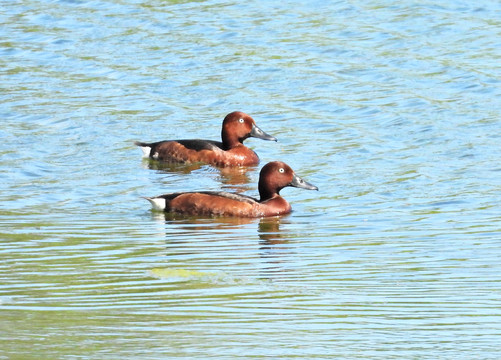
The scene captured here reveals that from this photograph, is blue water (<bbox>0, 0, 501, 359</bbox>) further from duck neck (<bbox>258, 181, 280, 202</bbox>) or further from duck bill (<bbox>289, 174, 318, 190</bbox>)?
duck neck (<bbox>258, 181, 280, 202</bbox>)

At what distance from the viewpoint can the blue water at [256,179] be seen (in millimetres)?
8156

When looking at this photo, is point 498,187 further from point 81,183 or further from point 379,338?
point 379,338

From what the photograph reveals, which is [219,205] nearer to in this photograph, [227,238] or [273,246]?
[227,238]

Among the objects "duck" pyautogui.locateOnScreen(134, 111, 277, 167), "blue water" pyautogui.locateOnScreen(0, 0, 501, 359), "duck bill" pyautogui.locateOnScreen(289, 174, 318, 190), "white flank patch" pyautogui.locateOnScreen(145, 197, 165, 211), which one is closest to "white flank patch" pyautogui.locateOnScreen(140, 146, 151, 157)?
"duck" pyautogui.locateOnScreen(134, 111, 277, 167)

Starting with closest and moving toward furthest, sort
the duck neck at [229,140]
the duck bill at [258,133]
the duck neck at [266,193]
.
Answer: the duck neck at [266,193] < the duck bill at [258,133] < the duck neck at [229,140]

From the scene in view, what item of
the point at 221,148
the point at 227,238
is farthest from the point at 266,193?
the point at 221,148

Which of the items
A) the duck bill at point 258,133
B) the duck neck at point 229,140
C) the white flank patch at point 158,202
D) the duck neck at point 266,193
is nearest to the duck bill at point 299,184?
the duck neck at point 266,193

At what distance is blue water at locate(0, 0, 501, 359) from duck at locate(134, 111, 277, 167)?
20cm

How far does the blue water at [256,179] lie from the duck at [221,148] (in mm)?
203

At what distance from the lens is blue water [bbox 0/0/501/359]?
26.8ft

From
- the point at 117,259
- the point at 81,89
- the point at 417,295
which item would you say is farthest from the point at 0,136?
the point at 417,295

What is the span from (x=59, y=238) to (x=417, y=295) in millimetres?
3900

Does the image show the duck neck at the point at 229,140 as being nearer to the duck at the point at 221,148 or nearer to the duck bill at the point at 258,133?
the duck at the point at 221,148

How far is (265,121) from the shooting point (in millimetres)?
19625
